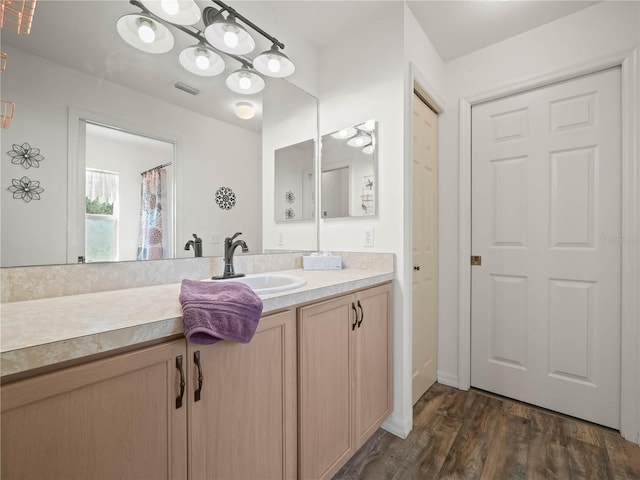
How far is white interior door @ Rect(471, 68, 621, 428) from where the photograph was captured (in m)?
1.72

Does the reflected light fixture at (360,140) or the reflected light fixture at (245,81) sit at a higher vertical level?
the reflected light fixture at (245,81)

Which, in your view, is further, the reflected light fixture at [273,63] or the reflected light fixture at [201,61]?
the reflected light fixture at [273,63]

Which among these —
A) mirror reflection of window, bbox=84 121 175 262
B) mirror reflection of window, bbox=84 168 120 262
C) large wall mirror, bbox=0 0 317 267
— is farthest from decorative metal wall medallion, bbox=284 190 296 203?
mirror reflection of window, bbox=84 168 120 262

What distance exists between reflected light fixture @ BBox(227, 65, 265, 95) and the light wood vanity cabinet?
4.21 feet

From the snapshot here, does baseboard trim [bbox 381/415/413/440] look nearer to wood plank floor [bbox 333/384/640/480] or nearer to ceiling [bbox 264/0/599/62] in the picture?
wood plank floor [bbox 333/384/640/480]

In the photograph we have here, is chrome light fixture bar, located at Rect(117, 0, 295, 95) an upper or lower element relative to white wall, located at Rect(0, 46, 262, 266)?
upper

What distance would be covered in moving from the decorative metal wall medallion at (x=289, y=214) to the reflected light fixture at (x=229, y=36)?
921 millimetres

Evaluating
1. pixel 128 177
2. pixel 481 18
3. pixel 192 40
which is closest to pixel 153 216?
pixel 128 177

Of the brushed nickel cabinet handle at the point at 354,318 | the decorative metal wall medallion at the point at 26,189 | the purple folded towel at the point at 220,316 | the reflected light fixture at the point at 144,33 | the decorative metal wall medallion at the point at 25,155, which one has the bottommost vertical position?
the brushed nickel cabinet handle at the point at 354,318

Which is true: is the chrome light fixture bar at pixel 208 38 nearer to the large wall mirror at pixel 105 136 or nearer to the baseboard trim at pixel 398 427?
the large wall mirror at pixel 105 136

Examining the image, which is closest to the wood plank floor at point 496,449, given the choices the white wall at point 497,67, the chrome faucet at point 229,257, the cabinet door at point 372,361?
the cabinet door at point 372,361

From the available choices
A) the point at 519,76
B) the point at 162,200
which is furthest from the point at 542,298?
the point at 162,200

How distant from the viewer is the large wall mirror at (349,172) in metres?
1.84

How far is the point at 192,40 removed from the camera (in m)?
1.42
